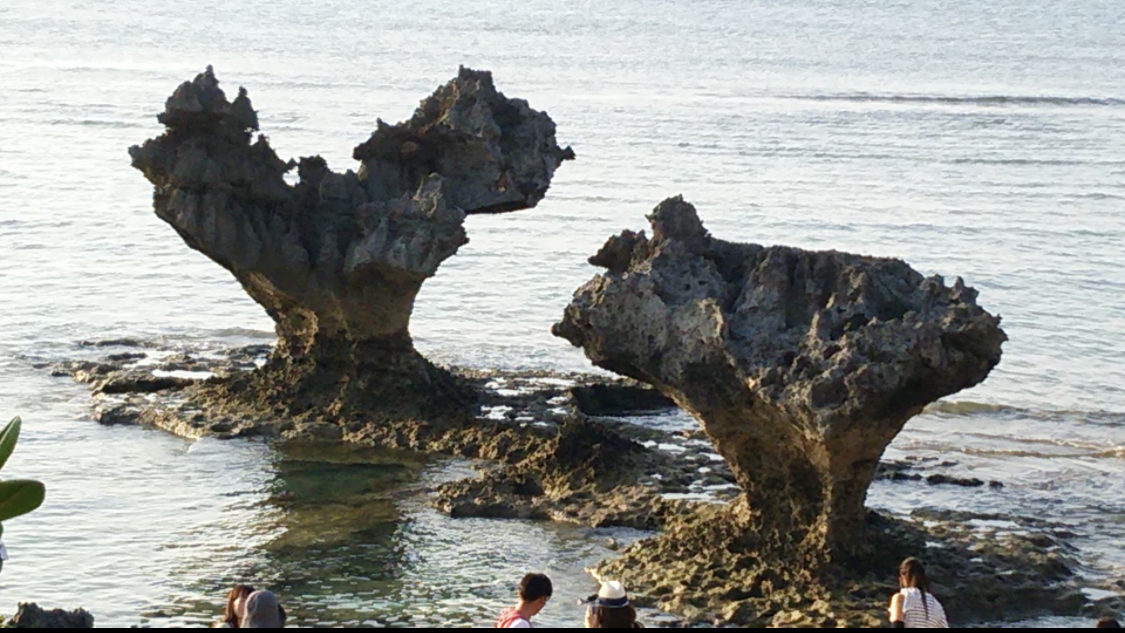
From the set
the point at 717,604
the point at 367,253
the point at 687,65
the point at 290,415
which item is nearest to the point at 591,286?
the point at 717,604

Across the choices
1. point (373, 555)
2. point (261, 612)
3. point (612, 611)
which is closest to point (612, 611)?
point (612, 611)

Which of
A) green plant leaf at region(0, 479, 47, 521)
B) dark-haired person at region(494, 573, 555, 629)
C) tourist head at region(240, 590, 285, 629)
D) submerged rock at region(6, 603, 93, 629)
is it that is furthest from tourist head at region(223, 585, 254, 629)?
dark-haired person at region(494, 573, 555, 629)

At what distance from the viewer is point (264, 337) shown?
95.8 feet

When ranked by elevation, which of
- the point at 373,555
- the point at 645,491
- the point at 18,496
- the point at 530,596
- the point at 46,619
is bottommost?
the point at 373,555

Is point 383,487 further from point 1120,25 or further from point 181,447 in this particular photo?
point 1120,25

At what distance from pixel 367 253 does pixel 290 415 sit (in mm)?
2393

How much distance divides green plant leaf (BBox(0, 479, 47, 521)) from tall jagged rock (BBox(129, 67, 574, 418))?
1024 centimetres

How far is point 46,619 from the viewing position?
11.9m

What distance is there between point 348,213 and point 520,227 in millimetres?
18645

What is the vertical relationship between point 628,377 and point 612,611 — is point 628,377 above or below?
below

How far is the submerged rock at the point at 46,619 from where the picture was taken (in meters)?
11.8

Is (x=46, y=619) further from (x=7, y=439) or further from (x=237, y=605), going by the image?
(x=7, y=439)

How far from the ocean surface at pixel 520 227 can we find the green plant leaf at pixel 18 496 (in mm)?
5104

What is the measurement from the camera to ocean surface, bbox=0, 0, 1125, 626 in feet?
58.0
